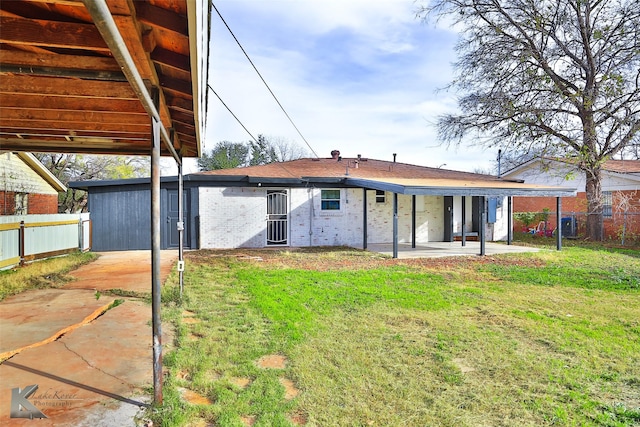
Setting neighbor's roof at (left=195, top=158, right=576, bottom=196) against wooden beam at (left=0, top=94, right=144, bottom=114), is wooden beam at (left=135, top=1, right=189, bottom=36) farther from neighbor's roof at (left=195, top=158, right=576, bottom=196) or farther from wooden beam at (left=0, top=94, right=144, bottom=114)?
neighbor's roof at (left=195, top=158, right=576, bottom=196)

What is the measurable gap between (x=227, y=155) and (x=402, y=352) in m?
31.7

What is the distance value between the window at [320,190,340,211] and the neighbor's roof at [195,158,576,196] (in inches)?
15.1

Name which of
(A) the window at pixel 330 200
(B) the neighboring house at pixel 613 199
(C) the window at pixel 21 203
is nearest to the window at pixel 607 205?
(B) the neighboring house at pixel 613 199

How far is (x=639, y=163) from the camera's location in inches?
846

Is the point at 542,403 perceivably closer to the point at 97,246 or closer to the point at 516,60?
the point at 97,246

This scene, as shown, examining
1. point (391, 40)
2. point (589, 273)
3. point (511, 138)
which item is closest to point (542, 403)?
point (589, 273)

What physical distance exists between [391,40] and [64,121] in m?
10.1

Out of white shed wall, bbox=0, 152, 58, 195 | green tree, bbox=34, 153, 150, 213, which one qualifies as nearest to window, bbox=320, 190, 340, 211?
white shed wall, bbox=0, 152, 58, 195

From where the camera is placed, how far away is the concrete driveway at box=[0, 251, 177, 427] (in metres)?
2.62

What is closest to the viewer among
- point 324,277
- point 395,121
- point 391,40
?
point 324,277

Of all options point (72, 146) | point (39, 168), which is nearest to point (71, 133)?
point (72, 146)

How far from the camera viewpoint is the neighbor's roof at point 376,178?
36.8 ft

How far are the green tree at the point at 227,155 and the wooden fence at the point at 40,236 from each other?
18850 millimetres

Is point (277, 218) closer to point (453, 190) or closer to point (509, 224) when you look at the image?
point (453, 190)
